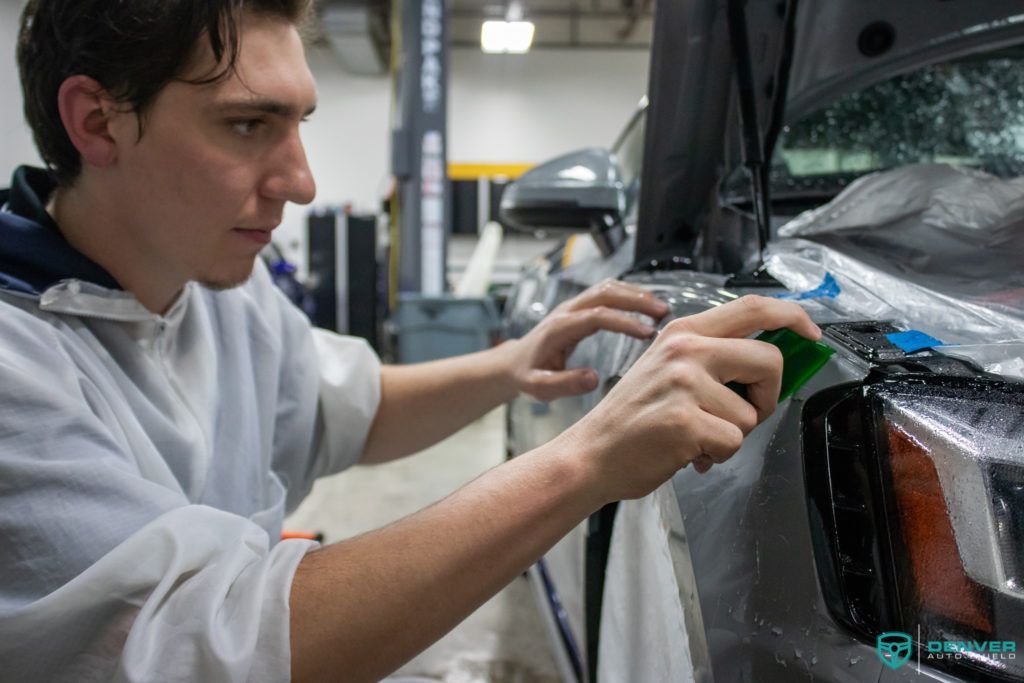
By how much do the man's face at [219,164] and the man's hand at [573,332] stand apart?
1.29 feet

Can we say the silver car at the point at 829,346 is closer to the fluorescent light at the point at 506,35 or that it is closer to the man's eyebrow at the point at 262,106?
the man's eyebrow at the point at 262,106

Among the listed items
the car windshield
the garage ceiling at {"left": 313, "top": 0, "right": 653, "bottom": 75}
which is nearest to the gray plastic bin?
the car windshield

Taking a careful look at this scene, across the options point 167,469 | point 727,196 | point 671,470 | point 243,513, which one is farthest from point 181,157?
point 727,196

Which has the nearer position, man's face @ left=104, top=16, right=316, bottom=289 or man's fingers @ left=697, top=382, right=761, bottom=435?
man's fingers @ left=697, top=382, right=761, bottom=435

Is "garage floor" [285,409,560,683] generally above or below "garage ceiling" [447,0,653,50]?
below

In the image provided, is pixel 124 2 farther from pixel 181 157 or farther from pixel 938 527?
pixel 938 527

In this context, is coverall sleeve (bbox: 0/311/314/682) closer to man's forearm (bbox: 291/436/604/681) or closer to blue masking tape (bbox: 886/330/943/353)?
man's forearm (bbox: 291/436/604/681)

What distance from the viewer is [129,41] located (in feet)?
3.09

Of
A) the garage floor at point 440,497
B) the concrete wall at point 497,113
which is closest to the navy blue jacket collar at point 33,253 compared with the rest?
the garage floor at point 440,497

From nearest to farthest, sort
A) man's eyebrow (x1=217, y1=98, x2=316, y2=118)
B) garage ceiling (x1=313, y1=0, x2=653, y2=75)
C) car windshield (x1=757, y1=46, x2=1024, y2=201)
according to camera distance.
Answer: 1. man's eyebrow (x1=217, y1=98, x2=316, y2=118)
2. car windshield (x1=757, y1=46, x2=1024, y2=201)
3. garage ceiling (x1=313, y1=0, x2=653, y2=75)

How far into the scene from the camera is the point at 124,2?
958 mm

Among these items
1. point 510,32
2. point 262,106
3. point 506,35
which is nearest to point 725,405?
point 262,106

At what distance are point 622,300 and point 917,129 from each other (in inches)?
40.0

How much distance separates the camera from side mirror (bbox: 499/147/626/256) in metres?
1.46
